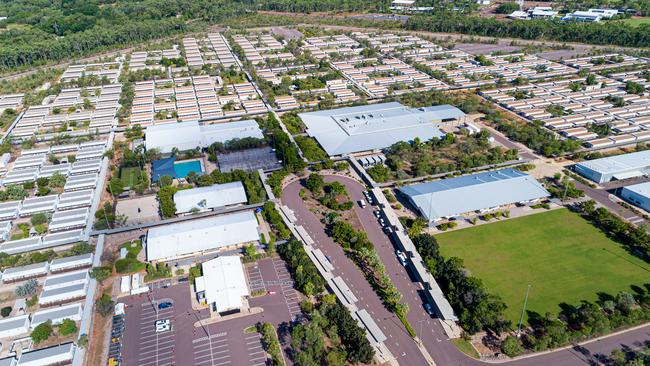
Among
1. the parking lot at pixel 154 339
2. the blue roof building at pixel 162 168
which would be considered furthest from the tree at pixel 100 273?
the blue roof building at pixel 162 168

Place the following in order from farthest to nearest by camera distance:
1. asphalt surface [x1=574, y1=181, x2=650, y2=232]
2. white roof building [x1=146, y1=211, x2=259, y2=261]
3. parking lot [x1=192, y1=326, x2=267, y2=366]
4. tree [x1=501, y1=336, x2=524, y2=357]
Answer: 1. asphalt surface [x1=574, y1=181, x2=650, y2=232]
2. white roof building [x1=146, y1=211, x2=259, y2=261]
3. parking lot [x1=192, y1=326, x2=267, y2=366]
4. tree [x1=501, y1=336, x2=524, y2=357]

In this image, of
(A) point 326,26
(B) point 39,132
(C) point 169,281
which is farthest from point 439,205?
(A) point 326,26

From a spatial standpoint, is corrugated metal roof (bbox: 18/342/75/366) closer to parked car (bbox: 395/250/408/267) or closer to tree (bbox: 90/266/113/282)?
tree (bbox: 90/266/113/282)

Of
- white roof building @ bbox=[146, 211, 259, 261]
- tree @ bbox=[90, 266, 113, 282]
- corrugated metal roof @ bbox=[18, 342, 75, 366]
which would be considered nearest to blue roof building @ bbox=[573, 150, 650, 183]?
white roof building @ bbox=[146, 211, 259, 261]

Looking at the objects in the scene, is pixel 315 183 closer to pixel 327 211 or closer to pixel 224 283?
pixel 327 211

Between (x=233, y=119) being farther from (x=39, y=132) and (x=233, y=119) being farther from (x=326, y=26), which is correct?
(x=326, y=26)

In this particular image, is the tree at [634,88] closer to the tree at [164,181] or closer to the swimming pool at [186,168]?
the swimming pool at [186,168]
